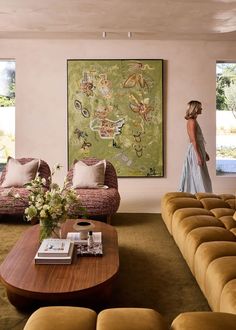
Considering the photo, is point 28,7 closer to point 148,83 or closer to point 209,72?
point 148,83

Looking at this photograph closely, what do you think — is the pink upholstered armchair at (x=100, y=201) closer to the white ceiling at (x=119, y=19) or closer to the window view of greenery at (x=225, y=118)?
the white ceiling at (x=119, y=19)

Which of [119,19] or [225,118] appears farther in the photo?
[225,118]

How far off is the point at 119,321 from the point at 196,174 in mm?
4046

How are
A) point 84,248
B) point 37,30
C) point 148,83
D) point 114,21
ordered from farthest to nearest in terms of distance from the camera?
point 148,83, point 37,30, point 114,21, point 84,248

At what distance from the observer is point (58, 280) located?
8.63ft

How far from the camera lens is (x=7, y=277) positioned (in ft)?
8.76

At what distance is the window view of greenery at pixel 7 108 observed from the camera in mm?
6719

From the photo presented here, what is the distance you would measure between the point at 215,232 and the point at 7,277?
1641 millimetres

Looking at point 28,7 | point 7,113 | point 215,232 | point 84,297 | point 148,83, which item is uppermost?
point 28,7

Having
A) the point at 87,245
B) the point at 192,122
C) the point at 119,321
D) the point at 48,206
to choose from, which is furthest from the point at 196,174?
the point at 119,321

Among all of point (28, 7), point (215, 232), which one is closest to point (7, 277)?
point (215, 232)

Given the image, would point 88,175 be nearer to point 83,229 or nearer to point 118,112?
point 118,112

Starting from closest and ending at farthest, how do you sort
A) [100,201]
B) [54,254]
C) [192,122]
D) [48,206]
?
[54,254], [48,206], [100,201], [192,122]

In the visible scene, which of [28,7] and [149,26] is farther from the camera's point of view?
[149,26]
